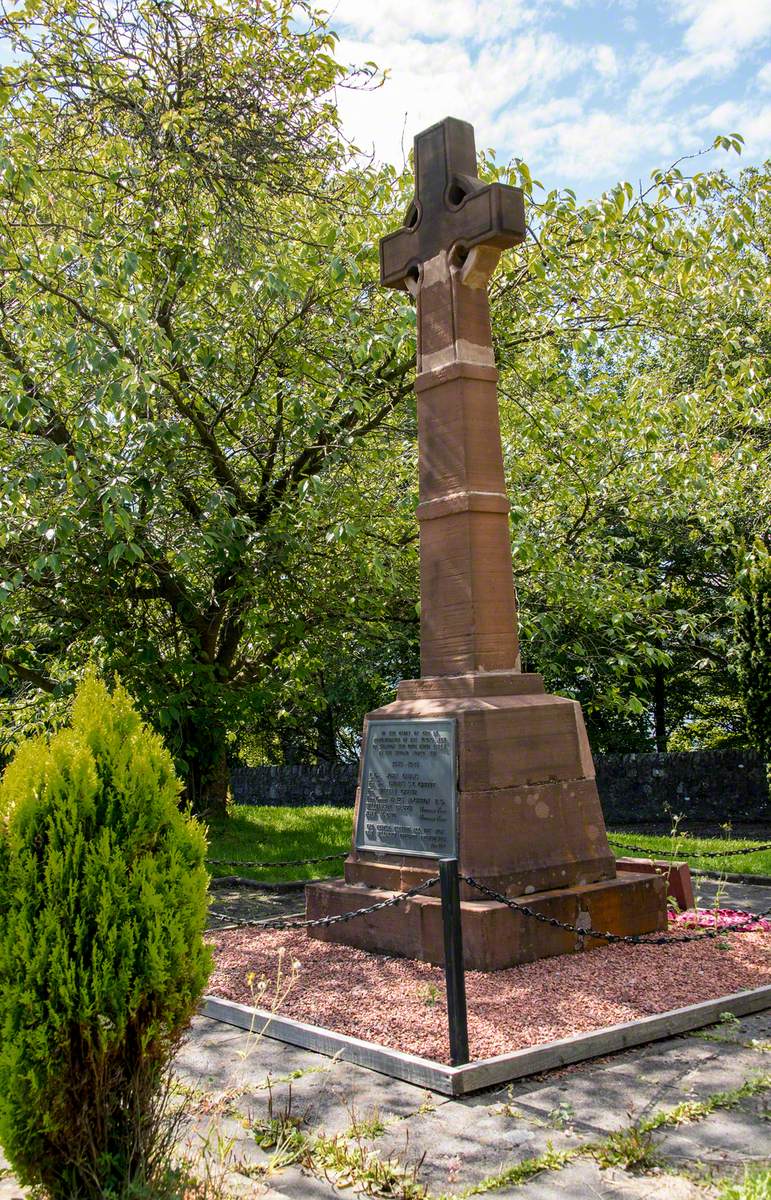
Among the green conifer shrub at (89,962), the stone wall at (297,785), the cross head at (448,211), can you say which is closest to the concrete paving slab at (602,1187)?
the green conifer shrub at (89,962)

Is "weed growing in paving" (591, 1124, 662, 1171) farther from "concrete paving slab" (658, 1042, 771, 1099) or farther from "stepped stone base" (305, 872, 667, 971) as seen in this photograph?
"stepped stone base" (305, 872, 667, 971)

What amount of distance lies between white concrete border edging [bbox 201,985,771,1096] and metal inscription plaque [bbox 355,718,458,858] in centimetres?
169

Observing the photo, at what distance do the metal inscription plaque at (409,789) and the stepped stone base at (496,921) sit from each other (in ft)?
1.23

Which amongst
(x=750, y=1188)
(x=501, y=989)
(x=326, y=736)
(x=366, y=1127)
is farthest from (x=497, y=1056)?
(x=326, y=736)

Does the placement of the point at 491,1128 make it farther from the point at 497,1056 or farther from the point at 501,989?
the point at 501,989

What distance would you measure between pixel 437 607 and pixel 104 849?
175 inches

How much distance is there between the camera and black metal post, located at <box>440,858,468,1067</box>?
472 cm

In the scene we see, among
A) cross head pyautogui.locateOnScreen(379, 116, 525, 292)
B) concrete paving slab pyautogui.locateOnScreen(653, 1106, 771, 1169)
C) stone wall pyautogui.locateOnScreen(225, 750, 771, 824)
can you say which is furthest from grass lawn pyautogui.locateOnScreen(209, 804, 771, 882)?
cross head pyautogui.locateOnScreen(379, 116, 525, 292)

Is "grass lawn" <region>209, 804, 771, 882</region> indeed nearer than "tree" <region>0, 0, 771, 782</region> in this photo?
No

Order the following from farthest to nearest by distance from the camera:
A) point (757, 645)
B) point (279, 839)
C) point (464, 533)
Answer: point (757, 645), point (279, 839), point (464, 533)

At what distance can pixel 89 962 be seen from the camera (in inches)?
134

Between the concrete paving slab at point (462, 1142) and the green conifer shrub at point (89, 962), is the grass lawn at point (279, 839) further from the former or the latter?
the green conifer shrub at point (89, 962)

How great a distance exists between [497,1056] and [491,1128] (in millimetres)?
636

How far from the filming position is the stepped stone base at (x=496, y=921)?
6.32 meters
